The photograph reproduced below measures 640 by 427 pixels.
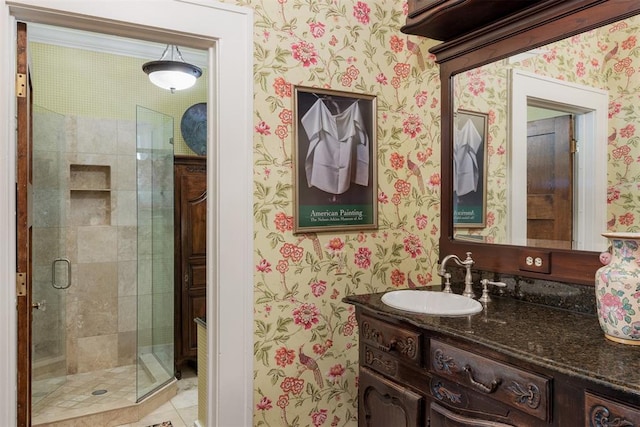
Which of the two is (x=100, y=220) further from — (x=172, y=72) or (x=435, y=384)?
(x=435, y=384)

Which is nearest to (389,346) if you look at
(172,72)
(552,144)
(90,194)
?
(552,144)

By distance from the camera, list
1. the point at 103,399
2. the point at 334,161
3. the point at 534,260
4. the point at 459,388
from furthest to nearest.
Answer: the point at 103,399, the point at 334,161, the point at 534,260, the point at 459,388

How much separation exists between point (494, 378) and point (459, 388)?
0.53 feet

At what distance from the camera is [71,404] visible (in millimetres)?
2926

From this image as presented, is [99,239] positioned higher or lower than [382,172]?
lower

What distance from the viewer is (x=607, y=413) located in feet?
3.10

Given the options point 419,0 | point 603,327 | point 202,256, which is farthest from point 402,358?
point 202,256

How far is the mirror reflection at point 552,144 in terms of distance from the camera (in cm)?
146

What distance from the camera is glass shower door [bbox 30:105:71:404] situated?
318 centimetres

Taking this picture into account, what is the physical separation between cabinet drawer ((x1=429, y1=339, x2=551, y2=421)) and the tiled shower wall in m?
3.04

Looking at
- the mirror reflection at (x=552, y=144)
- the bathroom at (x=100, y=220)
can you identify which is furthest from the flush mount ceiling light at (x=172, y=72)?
the mirror reflection at (x=552, y=144)

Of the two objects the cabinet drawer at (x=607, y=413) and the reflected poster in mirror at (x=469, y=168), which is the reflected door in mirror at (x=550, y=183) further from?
the cabinet drawer at (x=607, y=413)

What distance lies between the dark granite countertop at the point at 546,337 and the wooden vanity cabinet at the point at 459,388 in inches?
1.2

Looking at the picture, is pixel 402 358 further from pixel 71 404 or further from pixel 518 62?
pixel 71 404
